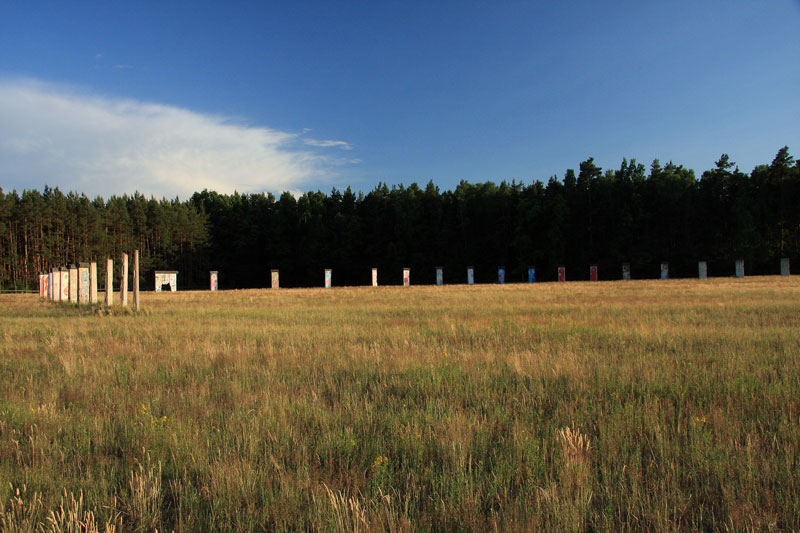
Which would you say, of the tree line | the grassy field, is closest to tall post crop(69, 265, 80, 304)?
the grassy field

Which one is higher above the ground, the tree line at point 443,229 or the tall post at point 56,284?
the tree line at point 443,229

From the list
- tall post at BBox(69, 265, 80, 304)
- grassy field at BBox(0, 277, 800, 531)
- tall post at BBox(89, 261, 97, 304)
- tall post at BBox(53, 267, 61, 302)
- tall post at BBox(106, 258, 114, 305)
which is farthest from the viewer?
tall post at BBox(53, 267, 61, 302)

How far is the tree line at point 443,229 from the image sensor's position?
50969mm

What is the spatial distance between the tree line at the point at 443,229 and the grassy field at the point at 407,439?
53101 millimetres

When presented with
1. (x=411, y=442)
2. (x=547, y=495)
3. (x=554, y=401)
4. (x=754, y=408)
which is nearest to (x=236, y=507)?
(x=411, y=442)

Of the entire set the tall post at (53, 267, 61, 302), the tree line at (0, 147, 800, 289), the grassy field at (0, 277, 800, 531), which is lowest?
the grassy field at (0, 277, 800, 531)

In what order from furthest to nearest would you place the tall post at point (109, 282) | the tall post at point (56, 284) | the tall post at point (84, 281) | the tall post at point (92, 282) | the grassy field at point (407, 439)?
the tall post at point (56, 284) < the tall post at point (84, 281) < the tall post at point (92, 282) < the tall post at point (109, 282) < the grassy field at point (407, 439)

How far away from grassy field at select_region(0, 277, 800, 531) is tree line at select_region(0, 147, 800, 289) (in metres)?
53.1

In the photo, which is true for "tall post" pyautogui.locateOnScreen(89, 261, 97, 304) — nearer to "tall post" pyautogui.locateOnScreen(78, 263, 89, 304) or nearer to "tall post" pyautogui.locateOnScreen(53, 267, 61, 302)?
"tall post" pyautogui.locateOnScreen(78, 263, 89, 304)

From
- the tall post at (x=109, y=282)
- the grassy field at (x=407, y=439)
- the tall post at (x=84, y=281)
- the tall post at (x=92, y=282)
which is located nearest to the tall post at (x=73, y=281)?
the tall post at (x=84, y=281)

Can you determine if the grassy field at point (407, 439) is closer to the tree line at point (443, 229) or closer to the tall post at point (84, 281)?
the tall post at point (84, 281)

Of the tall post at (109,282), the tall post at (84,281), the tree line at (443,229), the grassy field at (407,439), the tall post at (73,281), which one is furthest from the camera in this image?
the tree line at (443,229)

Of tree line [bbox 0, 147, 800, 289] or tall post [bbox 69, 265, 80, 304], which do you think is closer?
tall post [bbox 69, 265, 80, 304]

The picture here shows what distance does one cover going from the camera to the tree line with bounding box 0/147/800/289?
167 ft
